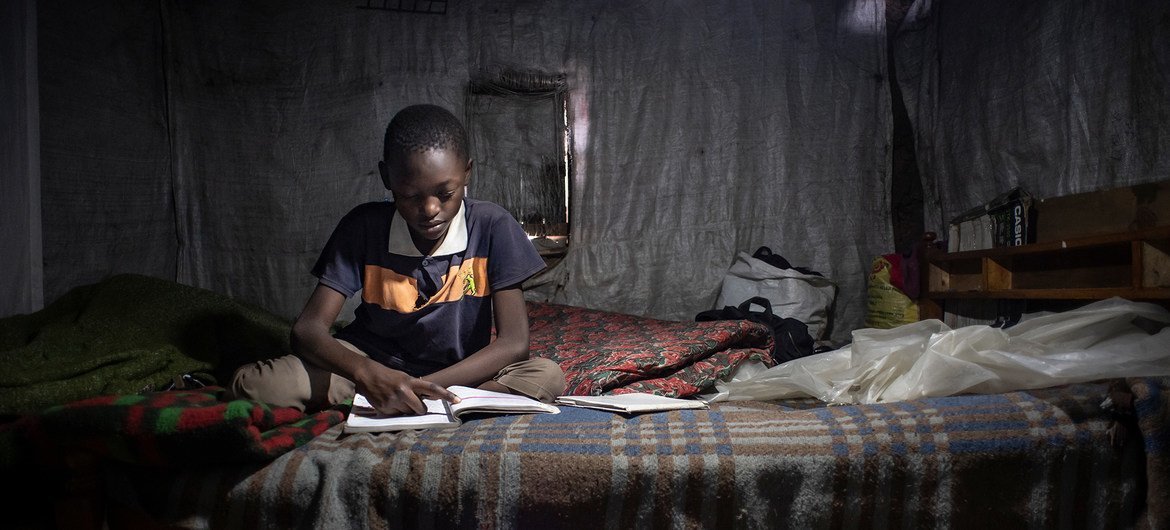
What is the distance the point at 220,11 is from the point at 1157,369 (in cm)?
425

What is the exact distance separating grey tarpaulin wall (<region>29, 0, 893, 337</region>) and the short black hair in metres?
1.88

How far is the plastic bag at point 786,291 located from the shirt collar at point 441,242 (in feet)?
6.31

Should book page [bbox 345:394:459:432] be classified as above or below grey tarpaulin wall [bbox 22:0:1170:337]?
below

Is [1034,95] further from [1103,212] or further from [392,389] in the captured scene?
[392,389]

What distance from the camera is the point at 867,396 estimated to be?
1854 mm

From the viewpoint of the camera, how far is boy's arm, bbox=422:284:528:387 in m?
1.69

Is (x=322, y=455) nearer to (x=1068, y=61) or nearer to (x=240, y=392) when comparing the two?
(x=240, y=392)

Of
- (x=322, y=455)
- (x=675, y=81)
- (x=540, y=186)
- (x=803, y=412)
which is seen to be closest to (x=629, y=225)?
(x=540, y=186)

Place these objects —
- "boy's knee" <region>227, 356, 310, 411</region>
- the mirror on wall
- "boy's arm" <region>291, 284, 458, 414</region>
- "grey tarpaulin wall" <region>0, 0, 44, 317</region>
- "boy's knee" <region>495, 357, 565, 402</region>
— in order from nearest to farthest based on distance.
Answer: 1. "boy's arm" <region>291, 284, 458, 414</region>
2. "boy's knee" <region>227, 356, 310, 411</region>
3. "boy's knee" <region>495, 357, 565, 402</region>
4. "grey tarpaulin wall" <region>0, 0, 44, 317</region>
5. the mirror on wall

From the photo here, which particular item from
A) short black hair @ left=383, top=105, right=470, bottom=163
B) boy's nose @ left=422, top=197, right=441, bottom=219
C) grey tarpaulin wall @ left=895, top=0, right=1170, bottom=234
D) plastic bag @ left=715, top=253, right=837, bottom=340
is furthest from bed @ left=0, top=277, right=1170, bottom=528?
plastic bag @ left=715, top=253, right=837, bottom=340

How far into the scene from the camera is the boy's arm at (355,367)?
4.96 feet

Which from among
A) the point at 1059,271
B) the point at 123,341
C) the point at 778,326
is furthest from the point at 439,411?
the point at 1059,271

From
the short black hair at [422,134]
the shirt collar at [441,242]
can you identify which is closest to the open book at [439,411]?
the shirt collar at [441,242]

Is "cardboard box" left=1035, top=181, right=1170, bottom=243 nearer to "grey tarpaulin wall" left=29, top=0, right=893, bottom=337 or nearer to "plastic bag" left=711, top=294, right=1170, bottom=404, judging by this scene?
"plastic bag" left=711, top=294, right=1170, bottom=404
